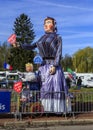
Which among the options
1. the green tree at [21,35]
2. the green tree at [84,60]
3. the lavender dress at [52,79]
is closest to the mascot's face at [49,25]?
the lavender dress at [52,79]

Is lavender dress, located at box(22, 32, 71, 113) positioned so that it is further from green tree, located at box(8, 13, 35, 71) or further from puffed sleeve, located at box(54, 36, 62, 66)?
green tree, located at box(8, 13, 35, 71)

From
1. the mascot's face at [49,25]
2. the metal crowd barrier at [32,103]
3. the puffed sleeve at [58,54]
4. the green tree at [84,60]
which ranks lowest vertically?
the metal crowd barrier at [32,103]

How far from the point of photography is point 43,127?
1280 centimetres

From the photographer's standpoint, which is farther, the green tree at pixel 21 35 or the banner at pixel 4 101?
the green tree at pixel 21 35

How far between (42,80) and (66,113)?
1.44 metres

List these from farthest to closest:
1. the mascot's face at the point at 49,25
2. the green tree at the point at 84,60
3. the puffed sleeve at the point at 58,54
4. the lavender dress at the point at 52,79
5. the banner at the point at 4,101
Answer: the green tree at the point at 84,60, the mascot's face at the point at 49,25, the lavender dress at the point at 52,79, the puffed sleeve at the point at 58,54, the banner at the point at 4,101

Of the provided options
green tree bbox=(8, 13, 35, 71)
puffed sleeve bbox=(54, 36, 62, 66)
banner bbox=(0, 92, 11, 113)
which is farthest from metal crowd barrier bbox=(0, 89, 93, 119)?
green tree bbox=(8, 13, 35, 71)

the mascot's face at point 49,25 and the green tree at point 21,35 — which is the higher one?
the green tree at point 21,35

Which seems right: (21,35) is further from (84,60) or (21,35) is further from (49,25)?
(49,25)

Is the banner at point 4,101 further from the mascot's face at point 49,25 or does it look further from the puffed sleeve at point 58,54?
the mascot's face at point 49,25

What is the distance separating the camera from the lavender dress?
14.1 meters

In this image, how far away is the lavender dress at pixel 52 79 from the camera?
1412cm

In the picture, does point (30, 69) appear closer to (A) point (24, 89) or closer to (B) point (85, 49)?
(A) point (24, 89)

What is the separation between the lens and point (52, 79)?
46.4 feet
